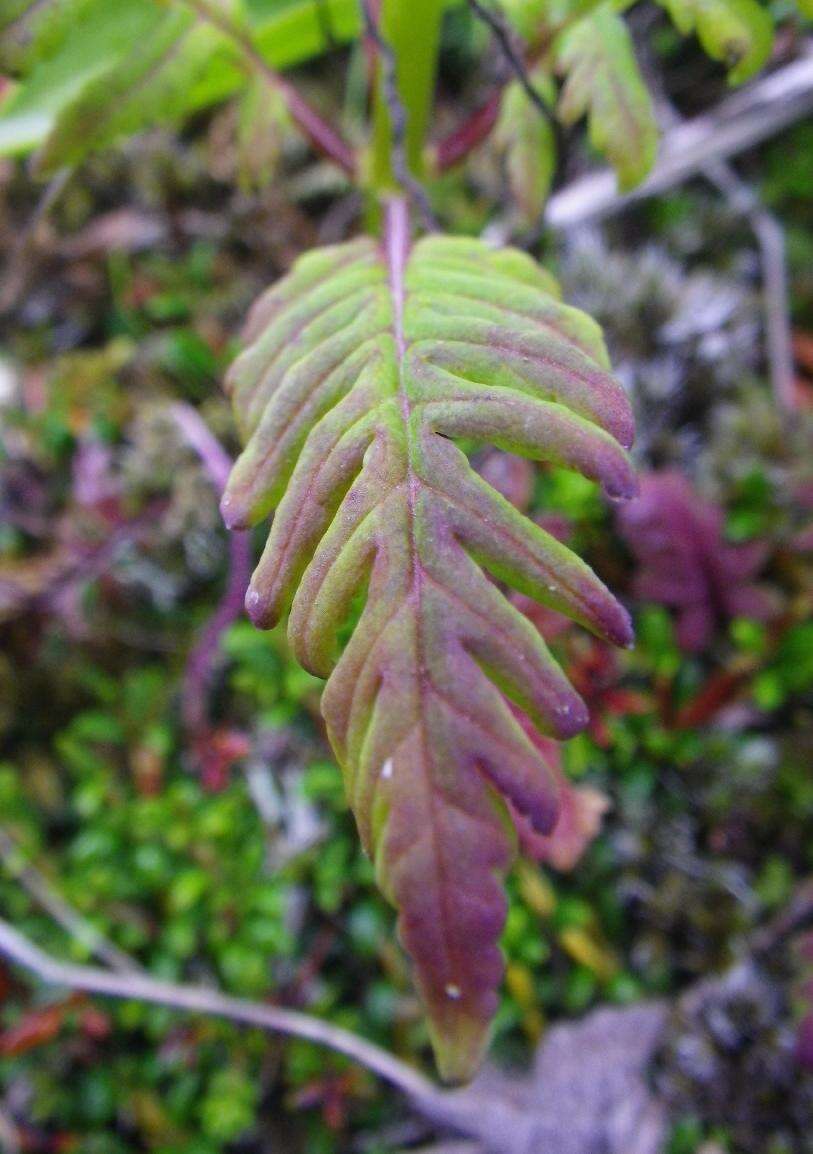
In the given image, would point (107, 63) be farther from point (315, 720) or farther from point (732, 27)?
point (315, 720)

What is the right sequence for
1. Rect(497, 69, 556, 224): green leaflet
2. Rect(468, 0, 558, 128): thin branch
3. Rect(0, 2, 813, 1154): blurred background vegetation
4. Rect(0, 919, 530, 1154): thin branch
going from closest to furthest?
1. Rect(468, 0, 558, 128): thin branch
2. Rect(497, 69, 556, 224): green leaflet
3. Rect(0, 919, 530, 1154): thin branch
4. Rect(0, 2, 813, 1154): blurred background vegetation

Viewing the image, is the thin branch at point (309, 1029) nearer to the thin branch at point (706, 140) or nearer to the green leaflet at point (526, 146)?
the green leaflet at point (526, 146)

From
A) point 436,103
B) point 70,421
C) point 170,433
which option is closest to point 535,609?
point 170,433

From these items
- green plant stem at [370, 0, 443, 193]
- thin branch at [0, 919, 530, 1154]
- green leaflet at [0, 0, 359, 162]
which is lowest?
thin branch at [0, 919, 530, 1154]

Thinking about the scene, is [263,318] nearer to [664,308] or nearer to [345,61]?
[664,308]

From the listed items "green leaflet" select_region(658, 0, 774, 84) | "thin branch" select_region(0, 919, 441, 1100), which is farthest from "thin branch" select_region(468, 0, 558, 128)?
"thin branch" select_region(0, 919, 441, 1100)

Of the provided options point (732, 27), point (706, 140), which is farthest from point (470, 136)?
point (706, 140)

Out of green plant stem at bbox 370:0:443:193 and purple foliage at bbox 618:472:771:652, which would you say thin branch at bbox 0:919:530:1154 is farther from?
green plant stem at bbox 370:0:443:193
